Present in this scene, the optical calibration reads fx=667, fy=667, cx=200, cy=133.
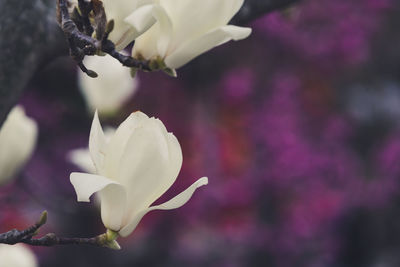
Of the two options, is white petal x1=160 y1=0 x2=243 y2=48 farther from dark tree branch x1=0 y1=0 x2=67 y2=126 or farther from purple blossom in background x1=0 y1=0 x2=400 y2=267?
purple blossom in background x1=0 y1=0 x2=400 y2=267

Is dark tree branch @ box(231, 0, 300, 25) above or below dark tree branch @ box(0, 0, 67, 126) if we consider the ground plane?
below

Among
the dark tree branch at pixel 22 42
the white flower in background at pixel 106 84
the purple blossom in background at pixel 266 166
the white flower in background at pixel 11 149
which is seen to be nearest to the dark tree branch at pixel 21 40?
the dark tree branch at pixel 22 42

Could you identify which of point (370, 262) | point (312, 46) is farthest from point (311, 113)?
point (370, 262)

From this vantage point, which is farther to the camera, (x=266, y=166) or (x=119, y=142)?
(x=266, y=166)

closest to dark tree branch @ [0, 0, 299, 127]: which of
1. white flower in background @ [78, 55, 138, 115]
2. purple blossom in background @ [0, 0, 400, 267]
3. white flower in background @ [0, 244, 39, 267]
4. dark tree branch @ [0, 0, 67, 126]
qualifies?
dark tree branch @ [0, 0, 67, 126]

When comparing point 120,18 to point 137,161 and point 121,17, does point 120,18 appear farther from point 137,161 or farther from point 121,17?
point 137,161

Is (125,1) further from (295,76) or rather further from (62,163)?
(295,76)

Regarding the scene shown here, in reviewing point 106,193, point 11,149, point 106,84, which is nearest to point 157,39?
point 106,193
